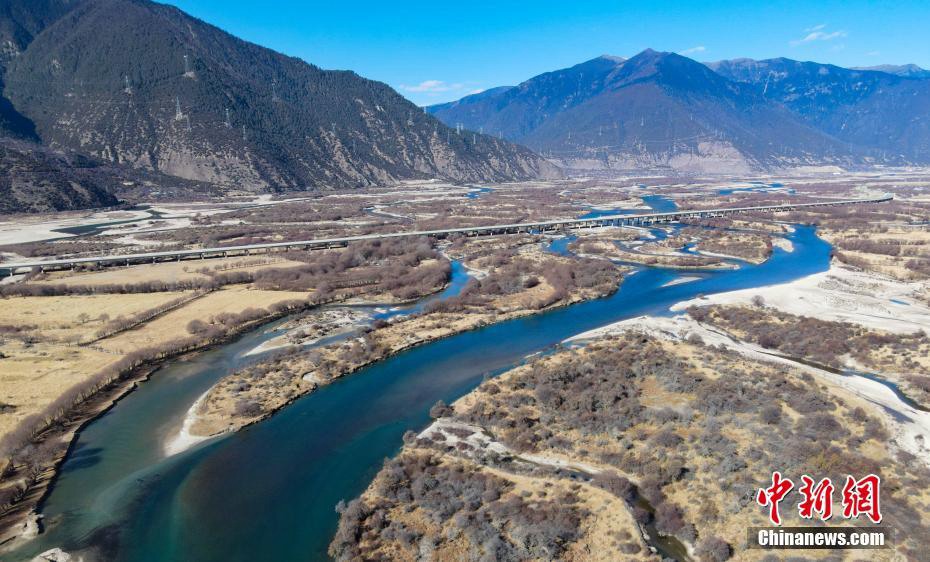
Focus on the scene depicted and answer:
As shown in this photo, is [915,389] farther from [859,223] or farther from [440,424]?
[859,223]

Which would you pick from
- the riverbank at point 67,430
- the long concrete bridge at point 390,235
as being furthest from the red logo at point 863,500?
the long concrete bridge at point 390,235

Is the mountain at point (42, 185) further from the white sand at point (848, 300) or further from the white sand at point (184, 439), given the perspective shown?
the white sand at point (848, 300)

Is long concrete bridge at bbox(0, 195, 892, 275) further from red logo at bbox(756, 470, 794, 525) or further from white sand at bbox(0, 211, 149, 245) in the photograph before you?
red logo at bbox(756, 470, 794, 525)

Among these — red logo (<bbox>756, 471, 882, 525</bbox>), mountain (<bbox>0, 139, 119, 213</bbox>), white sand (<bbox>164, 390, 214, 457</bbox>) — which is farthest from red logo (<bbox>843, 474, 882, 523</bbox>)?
mountain (<bbox>0, 139, 119, 213</bbox>)

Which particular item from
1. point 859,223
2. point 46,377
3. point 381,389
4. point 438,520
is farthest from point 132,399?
point 859,223

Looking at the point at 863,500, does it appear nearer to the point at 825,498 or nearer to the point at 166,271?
the point at 825,498

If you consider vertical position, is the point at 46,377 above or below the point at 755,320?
above

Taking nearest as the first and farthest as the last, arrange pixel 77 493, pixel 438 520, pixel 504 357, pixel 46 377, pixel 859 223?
pixel 438 520, pixel 77 493, pixel 46 377, pixel 504 357, pixel 859 223
